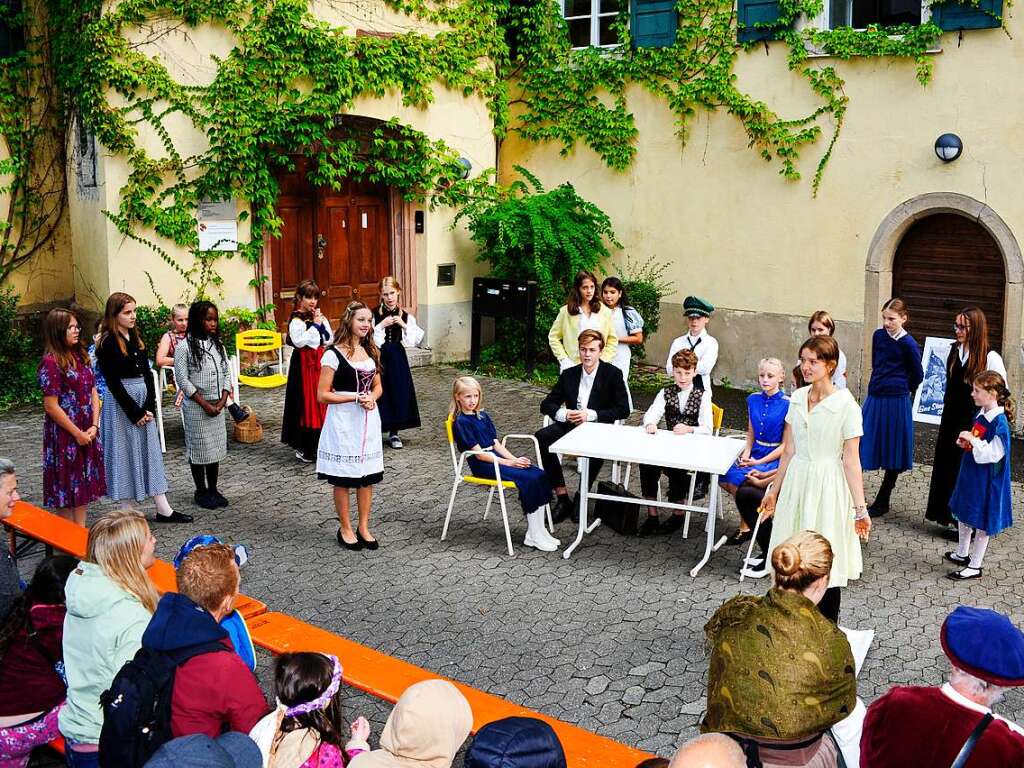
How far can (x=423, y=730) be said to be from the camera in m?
3.15

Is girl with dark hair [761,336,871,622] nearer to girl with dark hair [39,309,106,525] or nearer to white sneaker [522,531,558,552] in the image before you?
white sneaker [522,531,558,552]

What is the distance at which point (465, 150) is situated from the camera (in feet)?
47.4

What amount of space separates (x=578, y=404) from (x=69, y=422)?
3.52 metres

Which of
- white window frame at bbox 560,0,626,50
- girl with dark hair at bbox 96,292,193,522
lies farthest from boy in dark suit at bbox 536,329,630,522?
white window frame at bbox 560,0,626,50

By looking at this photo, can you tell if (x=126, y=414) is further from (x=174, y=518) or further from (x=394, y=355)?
(x=394, y=355)

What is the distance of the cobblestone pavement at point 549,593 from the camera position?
5.69m

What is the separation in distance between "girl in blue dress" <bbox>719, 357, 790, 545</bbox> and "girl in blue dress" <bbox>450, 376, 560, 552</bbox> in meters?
1.25

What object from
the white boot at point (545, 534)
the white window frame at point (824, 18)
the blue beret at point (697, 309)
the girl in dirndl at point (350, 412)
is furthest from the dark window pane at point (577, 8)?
the white boot at point (545, 534)

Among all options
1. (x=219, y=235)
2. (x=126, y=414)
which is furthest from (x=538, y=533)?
(x=219, y=235)

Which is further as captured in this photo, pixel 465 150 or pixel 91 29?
pixel 465 150

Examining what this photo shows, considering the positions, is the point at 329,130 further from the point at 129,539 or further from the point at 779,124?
the point at 129,539

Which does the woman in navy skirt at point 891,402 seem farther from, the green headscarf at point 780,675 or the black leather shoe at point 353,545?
the green headscarf at point 780,675

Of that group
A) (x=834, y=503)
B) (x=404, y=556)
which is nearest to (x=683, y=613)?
(x=834, y=503)

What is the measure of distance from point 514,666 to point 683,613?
120 centimetres
